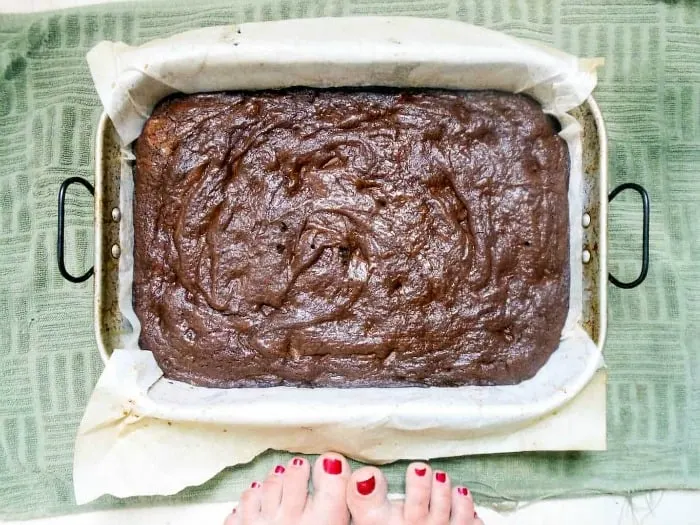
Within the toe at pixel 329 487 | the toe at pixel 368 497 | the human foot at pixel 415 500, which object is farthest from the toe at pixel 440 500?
the toe at pixel 329 487

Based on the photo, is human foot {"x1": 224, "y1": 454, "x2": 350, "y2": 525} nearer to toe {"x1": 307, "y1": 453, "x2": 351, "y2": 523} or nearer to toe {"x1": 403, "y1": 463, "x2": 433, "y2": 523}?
toe {"x1": 307, "y1": 453, "x2": 351, "y2": 523}

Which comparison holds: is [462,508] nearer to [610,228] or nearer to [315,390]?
[315,390]

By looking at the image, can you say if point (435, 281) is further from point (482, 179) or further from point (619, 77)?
point (619, 77)

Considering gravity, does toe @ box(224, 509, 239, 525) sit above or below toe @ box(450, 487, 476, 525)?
below

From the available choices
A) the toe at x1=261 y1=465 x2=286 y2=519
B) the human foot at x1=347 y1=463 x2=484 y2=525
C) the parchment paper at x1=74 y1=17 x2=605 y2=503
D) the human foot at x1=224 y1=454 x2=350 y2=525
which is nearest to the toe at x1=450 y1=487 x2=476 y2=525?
the human foot at x1=347 y1=463 x2=484 y2=525

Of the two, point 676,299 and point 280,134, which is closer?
point 280,134

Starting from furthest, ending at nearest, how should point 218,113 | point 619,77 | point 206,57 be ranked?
point 619,77
point 218,113
point 206,57

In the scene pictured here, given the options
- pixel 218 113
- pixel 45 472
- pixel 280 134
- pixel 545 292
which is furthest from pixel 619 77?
pixel 45 472

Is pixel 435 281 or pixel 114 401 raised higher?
pixel 435 281

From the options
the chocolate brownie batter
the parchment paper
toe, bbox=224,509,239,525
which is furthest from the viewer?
toe, bbox=224,509,239,525
